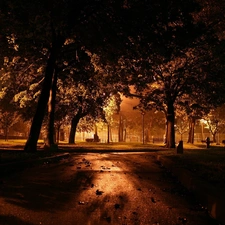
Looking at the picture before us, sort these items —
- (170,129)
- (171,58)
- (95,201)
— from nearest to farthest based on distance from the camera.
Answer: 1. (95,201)
2. (171,58)
3. (170,129)

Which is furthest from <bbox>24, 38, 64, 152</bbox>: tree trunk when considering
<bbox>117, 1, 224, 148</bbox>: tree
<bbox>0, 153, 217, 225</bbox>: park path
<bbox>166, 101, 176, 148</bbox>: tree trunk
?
<bbox>166, 101, 176, 148</bbox>: tree trunk

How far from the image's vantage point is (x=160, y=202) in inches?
Answer: 302

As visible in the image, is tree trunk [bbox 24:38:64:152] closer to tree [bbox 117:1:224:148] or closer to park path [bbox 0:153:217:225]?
tree [bbox 117:1:224:148]

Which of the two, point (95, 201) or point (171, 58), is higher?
point (171, 58)

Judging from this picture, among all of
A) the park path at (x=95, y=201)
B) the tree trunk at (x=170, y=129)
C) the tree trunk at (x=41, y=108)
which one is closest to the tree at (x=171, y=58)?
the tree trunk at (x=170, y=129)

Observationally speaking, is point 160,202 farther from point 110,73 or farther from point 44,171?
point 110,73

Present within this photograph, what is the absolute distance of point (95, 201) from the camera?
757cm

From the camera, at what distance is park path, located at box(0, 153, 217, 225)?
6104mm

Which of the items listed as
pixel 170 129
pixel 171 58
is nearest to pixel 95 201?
pixel 171 58

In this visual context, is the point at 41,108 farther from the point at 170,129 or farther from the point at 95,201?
the point at 170,129

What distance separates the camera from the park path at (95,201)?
240 inches

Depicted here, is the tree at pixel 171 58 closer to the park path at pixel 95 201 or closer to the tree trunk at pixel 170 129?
the tree trunk at pixel 170 129

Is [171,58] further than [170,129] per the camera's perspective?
No

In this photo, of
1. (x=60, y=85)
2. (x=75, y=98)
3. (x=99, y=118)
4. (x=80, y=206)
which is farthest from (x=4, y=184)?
(x=99, y=118)
